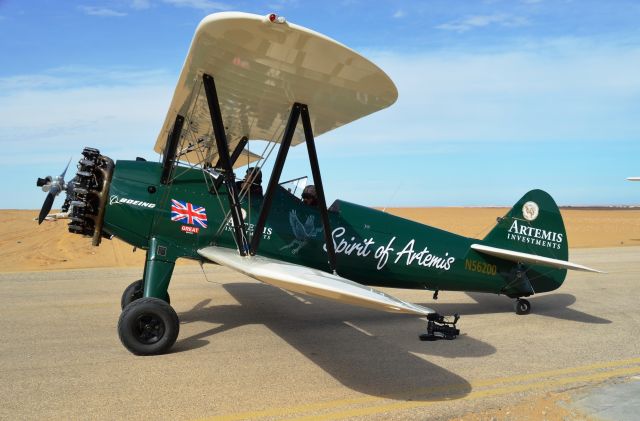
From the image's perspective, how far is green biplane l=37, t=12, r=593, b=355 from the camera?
193 inches

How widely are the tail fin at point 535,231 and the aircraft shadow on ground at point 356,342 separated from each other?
2062 millimetres

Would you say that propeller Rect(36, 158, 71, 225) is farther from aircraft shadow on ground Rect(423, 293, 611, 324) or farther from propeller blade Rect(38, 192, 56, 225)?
aircraft shadow on ground Rect(423, 293, 611, 324)

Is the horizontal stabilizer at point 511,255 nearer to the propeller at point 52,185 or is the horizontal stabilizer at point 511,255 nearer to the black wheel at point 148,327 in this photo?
the black wheel at point 148,327

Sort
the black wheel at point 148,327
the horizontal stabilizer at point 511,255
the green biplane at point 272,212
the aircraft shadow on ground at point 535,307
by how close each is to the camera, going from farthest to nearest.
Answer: the aircraft shadow on ground at point 535,307 < the horizontal stabilizer at point 511,255 < the black wheel at point 148,327 < the green biplane at point 272,212

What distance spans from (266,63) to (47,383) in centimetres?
379

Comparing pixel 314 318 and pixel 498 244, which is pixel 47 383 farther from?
pixel 498 244

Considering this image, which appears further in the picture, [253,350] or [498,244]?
[498,244]

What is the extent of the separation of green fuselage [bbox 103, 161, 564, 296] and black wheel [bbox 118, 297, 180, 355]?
0.99 metres

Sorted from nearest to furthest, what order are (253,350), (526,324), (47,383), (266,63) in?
(47,383) < (266,63) < (253,350) < (526,324)

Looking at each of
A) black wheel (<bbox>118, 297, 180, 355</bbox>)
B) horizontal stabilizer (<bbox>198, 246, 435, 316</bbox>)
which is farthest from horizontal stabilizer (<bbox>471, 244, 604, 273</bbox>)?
black wheel (<bbox>118, 297, 180, 355</bbox>)

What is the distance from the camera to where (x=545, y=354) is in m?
6.17

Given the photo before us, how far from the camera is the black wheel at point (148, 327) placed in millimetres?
5738

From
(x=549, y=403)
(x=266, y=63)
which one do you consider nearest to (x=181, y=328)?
(x=266, y=63)

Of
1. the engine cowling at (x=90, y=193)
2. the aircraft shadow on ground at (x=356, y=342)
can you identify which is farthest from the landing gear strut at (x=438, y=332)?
the engine cowling at (x=90, y=193)
